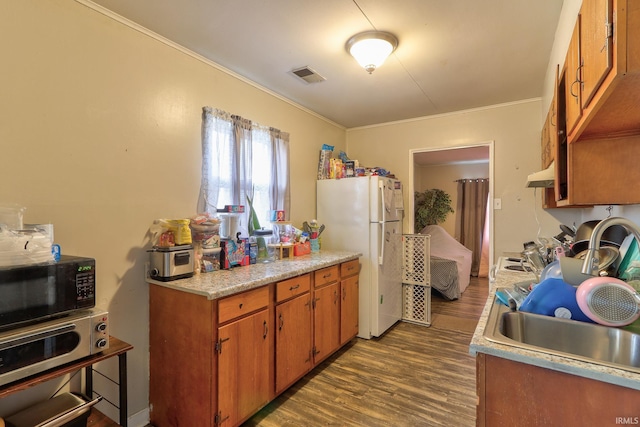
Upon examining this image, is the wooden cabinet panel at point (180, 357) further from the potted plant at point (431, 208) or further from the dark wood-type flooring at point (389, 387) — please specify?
the potted plant at point (431, 208)

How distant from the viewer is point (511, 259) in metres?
2.69

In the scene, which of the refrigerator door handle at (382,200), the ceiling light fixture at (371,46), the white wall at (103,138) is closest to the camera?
the white wall at (103,138)

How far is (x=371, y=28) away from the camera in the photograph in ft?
6.34

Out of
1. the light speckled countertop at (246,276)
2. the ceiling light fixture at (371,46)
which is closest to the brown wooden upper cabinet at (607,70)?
the ceiling light fixture at (371,46)

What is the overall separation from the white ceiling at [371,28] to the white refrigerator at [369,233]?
93 cm

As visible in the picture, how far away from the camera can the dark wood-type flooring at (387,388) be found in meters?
1.94

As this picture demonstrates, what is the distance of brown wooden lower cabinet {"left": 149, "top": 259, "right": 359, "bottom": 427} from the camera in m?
1.66

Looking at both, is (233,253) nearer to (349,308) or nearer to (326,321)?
(326,321)

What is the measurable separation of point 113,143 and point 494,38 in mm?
2501

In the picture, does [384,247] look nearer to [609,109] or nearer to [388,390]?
[388,390]

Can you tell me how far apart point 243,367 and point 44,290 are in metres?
1.07

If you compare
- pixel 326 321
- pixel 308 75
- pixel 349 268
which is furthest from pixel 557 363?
pixel 308 75

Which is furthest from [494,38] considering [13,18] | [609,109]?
[13,18]

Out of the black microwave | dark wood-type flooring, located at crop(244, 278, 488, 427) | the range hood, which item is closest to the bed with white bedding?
dark wood-type flooring, located at crop(244, 278, 488, 427)
